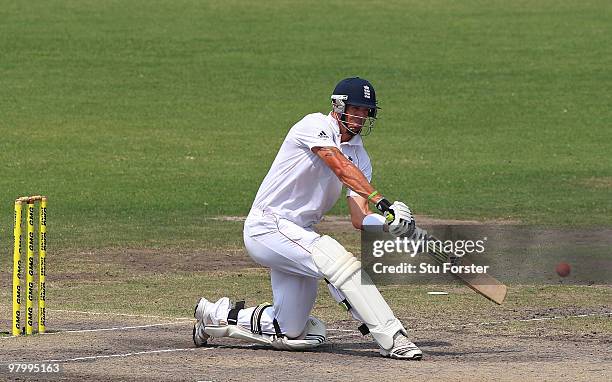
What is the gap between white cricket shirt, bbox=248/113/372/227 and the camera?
31.1 ft

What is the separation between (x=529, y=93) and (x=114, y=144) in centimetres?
962

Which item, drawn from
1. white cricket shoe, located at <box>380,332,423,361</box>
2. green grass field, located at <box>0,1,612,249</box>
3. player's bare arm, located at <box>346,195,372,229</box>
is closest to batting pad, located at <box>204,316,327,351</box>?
white cricket shoe, located at <box>380,332,423,361</box>

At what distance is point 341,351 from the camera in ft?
31.8

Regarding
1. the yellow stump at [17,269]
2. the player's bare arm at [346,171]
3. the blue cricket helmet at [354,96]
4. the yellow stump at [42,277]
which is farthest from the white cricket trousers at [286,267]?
the yellow stump at [17,269]

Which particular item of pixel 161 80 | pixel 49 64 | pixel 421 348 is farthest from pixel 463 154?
pixel 421 348

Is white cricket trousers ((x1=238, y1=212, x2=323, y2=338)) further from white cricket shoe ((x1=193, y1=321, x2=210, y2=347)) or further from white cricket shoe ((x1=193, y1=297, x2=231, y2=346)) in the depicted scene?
white cricket shoe ((x1=193, y1=321, x2=210, y2=347))

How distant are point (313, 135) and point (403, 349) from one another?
1.50 meters

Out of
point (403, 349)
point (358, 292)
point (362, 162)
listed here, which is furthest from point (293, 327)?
point (362, 162)

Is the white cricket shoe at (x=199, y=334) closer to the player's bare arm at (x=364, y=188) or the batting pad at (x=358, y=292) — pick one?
the batting pad at (x=358, y=292)

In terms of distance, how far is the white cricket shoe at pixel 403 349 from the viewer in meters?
9.21

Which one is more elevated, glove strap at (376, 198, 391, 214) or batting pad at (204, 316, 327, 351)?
glove strap at (376, 198, 391, 214)

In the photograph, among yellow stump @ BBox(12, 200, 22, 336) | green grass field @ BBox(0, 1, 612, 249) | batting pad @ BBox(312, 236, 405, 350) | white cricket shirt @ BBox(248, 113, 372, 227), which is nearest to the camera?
batting pad @ BBox(312, 236, 405, 350)

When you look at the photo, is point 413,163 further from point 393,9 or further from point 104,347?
point 393,9

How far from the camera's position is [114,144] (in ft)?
79.5
